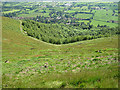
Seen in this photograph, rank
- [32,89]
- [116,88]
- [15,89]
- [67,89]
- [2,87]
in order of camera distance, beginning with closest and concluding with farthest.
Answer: [116,88] → [67,89] → [32,89] → [15,89] → [2,87]

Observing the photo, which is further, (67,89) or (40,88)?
(40,88)

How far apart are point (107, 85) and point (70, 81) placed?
365 cm

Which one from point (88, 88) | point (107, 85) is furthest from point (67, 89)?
point (107, 85)

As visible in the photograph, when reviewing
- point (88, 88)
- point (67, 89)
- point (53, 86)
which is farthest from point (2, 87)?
point (88, 88)

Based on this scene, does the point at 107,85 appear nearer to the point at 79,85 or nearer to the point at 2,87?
the point at 79,85

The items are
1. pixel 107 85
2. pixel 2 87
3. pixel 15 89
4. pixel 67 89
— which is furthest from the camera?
pixel 2 87

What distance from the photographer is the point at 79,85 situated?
34.7 feet

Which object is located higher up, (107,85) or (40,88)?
(107,85)

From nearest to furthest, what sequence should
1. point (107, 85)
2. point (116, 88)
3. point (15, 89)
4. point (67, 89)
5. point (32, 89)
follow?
point (116, 88) → point (107, 85) → point (67, 89) → point (32, 89) → point (15, 89)

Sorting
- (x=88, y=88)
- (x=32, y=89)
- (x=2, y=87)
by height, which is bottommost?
(x=2, y=87)

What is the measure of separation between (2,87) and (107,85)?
11.3 metres

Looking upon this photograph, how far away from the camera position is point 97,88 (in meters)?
9.44

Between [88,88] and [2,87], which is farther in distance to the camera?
[2,87]

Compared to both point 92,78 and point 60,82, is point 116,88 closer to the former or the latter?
point 92,78
